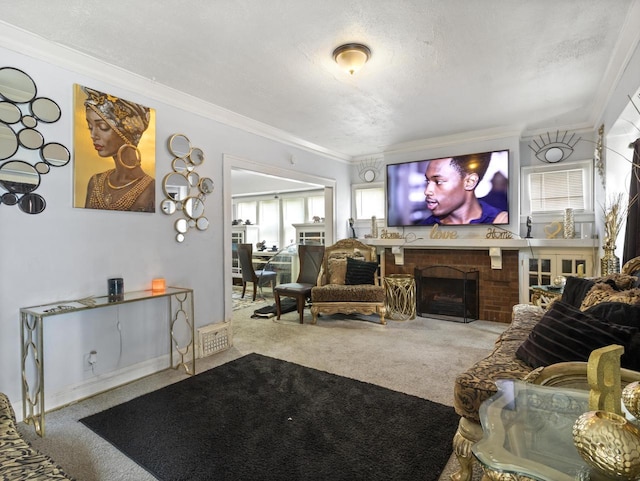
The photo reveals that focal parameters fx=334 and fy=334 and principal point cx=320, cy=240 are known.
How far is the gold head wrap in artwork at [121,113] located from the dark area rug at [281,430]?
213 centimetres

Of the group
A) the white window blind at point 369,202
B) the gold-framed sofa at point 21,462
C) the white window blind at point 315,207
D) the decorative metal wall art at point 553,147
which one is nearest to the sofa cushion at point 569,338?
the gold-framed sofa at point 21,462

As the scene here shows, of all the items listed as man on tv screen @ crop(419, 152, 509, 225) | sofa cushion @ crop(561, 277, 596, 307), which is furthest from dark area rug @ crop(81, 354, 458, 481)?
man on tv screen @ crop(419, 152, 509, 225)

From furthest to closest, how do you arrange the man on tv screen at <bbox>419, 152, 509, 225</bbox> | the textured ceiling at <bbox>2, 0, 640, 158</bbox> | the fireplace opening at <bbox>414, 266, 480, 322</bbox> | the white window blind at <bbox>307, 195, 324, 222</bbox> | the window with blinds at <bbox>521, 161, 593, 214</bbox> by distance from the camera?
1. the white window blind at <bbox>307, 195, 324, 222</bbox>
2. the fireplace opening at <bbox>414, 266, 480, 322</bbox>
3. the man on tv screen at <bbox>419, 152, 509, 225</bbox>
4. the window with blinds at <bbox>521, 161, 593, 214</bbox>
5. the textured ceiling at <bbox>2, 0, 640, 158</bbox>

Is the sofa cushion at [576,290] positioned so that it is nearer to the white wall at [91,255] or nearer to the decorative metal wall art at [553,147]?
the decorative metal wall art at [553,147]

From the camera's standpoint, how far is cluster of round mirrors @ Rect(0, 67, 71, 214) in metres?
2.18

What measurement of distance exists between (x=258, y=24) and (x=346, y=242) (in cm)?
344

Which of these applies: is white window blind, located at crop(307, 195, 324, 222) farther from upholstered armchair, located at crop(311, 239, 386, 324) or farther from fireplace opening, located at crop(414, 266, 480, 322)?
fireplace opening, located at crop(414, 266, 480, 322)

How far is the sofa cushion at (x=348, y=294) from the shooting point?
14.5ft

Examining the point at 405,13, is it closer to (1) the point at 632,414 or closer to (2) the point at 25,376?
(1) the point at 632,414

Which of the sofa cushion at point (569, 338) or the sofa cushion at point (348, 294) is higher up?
the sofa cushion at point (569, 338)

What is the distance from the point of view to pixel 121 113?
2.78 meters

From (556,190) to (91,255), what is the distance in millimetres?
5311

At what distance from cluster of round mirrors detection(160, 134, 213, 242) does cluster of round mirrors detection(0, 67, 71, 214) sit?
89 cm

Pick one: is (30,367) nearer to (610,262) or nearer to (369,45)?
(369,45)
